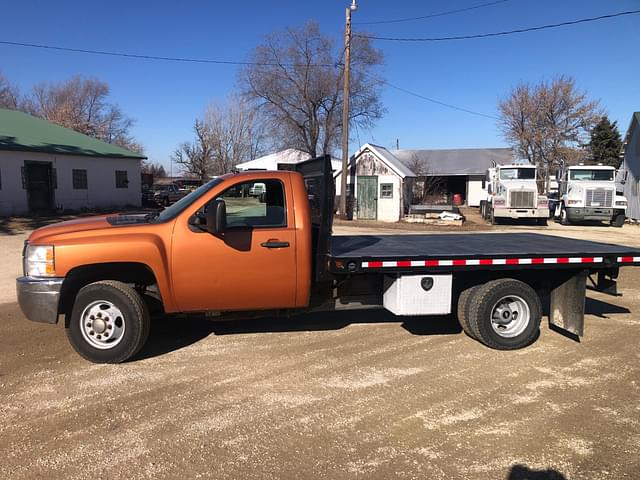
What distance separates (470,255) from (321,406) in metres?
2.47

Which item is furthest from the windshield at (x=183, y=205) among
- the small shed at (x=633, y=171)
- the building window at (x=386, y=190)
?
the small shed at (x=633, y=171)

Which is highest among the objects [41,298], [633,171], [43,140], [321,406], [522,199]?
[43,140]

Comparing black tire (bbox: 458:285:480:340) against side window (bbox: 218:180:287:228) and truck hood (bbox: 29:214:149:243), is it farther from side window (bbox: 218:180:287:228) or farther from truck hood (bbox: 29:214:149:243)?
truck hood (bbox: 29:214:149:243)

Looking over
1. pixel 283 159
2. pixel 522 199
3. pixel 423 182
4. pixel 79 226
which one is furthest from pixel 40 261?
pixel 283 159

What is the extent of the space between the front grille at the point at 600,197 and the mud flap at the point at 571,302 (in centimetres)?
2221

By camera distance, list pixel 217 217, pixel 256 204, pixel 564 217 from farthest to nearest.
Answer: pixel 564 217 → pixel 256 204 → pixel 217 217

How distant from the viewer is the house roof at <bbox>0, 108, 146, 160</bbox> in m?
24.3

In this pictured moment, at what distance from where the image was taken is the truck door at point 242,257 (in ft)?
17.2

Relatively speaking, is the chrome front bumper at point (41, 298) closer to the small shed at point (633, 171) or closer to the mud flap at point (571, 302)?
the mud flap at point (571, 302)

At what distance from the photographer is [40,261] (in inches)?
201

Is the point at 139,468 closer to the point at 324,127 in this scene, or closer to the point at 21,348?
the point at 21,348

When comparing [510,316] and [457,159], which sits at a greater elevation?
[457,159]

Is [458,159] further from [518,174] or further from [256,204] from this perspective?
[256,204]

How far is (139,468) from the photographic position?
3.42 m
